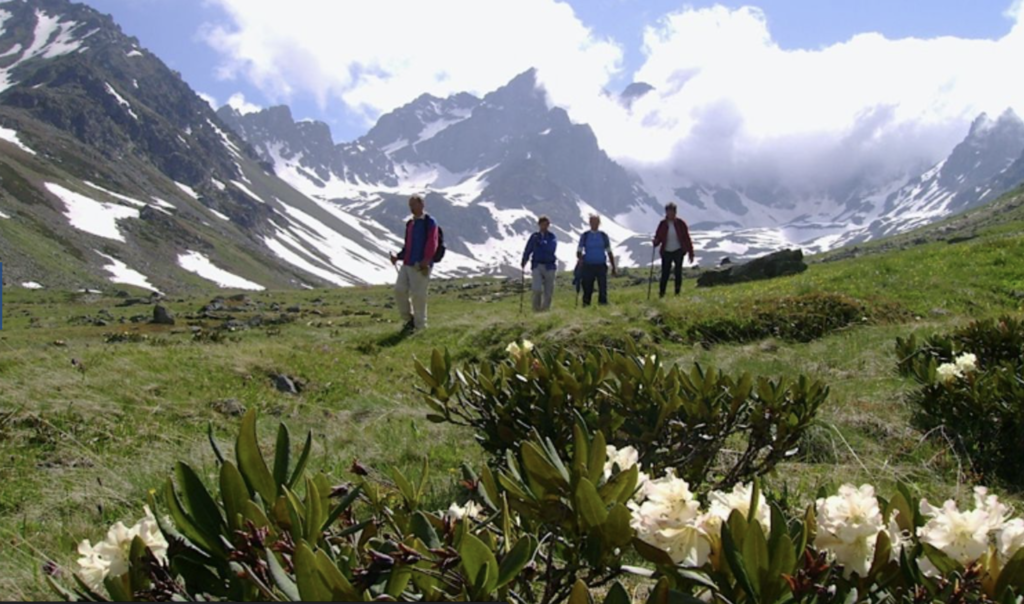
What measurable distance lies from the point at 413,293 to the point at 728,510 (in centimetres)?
1323

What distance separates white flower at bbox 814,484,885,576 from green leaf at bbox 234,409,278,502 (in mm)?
1589

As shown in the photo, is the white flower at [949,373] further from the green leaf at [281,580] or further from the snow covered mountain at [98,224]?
the snow covered mountain at [98,224]

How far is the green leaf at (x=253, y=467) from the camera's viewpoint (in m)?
1.93

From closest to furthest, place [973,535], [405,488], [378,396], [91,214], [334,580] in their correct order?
[334,580]
[973,535]
[405,488]
[378,396]
[91,214]

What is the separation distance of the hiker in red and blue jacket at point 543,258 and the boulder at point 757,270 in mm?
20900

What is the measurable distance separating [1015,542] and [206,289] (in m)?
137

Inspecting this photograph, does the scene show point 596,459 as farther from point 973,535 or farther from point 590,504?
point 973,535

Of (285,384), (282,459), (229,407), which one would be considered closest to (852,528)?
(282,459)

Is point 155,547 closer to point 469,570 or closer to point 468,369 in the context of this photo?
point 469,570

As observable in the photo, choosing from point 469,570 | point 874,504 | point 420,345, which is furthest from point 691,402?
point 420,345

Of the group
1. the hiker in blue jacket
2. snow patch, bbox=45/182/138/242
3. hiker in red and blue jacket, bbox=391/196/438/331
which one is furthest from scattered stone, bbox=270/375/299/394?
→ snow patch, bbox=45/182/138/242

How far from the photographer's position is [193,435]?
667 centimetres

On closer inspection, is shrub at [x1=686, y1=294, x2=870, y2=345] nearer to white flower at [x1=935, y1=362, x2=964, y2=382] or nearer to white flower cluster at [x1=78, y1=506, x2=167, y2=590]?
white flower at [x1=935, y1=362, x2=964, y2=382]

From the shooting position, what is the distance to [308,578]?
1501mm
